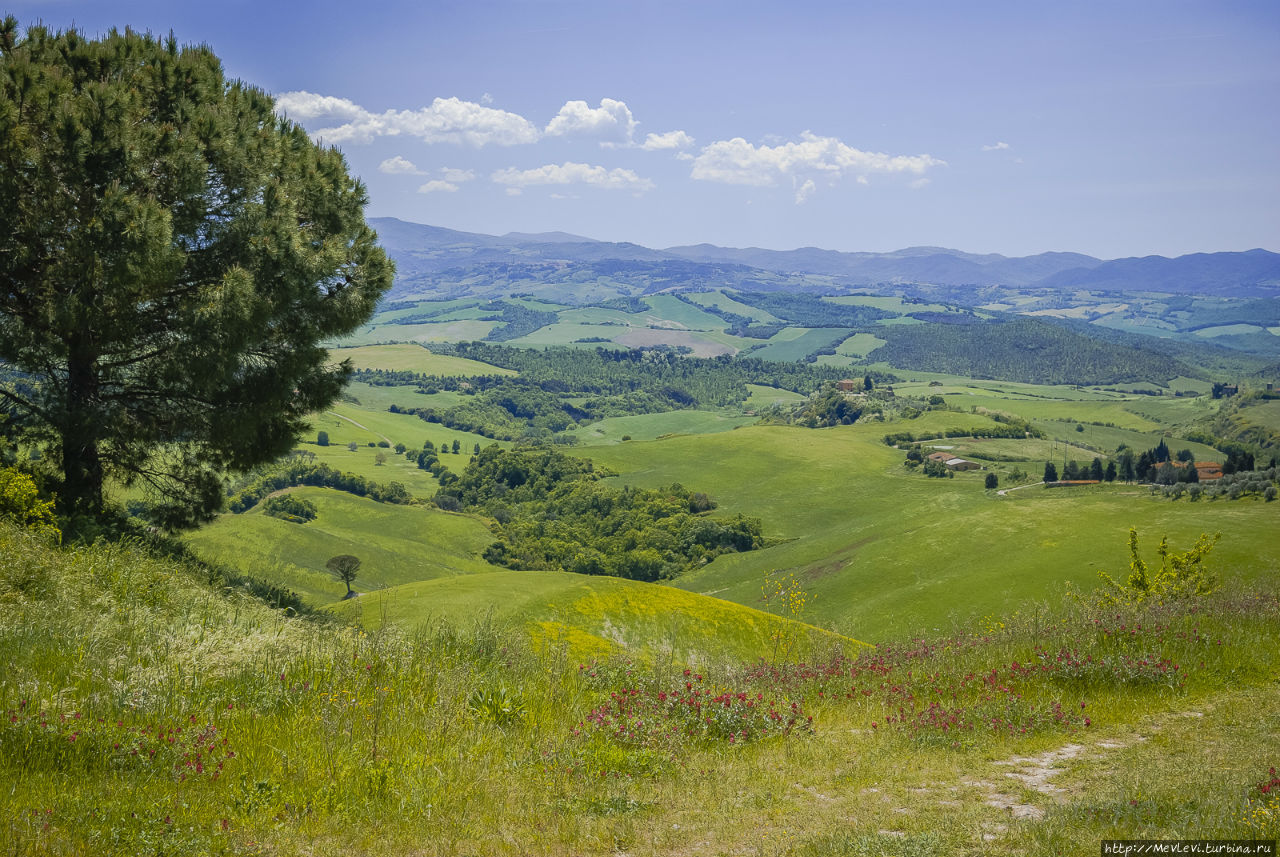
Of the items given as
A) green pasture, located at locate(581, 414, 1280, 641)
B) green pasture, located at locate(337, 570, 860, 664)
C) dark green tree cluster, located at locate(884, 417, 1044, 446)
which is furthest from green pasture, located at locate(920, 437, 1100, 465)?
green pasture, located at locate(337, 570, 860, 664)

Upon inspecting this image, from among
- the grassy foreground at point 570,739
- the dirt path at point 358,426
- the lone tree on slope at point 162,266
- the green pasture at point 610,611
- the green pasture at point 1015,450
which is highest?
the lone tree on slope at point 162,266

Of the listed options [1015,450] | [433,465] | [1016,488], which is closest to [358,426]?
[433,465]

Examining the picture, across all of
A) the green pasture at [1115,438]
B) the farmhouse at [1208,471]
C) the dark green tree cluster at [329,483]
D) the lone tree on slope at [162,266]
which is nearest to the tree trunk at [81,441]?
the lone tree on slope at [162,266]

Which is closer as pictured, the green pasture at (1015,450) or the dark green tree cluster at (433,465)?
the green pasture at (1015,450)

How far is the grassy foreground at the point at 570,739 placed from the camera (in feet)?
18.0

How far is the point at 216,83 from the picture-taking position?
49.9 feet

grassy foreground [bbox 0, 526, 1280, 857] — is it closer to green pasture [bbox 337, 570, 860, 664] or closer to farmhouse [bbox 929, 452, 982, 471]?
green pasture [bbox 337, 570, 860, 664]

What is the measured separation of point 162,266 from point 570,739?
36.4 feet

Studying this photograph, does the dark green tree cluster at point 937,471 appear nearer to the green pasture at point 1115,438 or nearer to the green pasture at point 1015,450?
the green pasture at point 1015,450

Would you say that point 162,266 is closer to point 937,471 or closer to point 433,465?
point 937,471

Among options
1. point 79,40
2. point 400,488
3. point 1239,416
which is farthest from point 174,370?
point 1239,416

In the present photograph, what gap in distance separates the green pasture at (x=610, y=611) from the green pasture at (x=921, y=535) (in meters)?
14.3

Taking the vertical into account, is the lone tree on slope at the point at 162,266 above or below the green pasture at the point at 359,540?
above

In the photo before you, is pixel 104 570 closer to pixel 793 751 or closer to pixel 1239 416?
pixel 793 751
